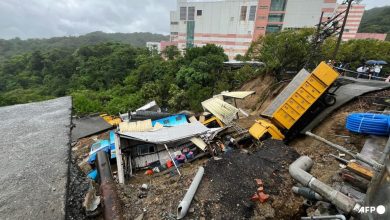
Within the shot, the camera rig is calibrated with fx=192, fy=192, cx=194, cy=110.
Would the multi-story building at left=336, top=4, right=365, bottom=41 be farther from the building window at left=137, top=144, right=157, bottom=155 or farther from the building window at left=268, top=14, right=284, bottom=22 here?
the building window at left=137, top=144, right=157, bottom=155

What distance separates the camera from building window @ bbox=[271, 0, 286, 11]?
37.9 m

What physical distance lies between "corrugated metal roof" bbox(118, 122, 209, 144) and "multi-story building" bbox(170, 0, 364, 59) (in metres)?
36.2

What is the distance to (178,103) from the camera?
1902cm

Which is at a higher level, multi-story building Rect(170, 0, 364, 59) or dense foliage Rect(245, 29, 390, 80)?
multi-story building Rect(170, 0, 364, 59)

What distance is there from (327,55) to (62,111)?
19347mm

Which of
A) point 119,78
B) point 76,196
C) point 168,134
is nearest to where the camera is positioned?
point 76,196

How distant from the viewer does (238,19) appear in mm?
41938

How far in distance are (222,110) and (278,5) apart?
38030mm

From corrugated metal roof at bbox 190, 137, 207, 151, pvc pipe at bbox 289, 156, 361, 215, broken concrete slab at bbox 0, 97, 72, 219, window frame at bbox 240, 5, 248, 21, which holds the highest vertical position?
window frame at bbox 240, 5, 248, 21

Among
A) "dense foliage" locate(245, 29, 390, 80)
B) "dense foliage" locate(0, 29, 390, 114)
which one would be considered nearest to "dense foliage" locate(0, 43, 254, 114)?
"dense foliage" locate(0, 29, 390, 114)

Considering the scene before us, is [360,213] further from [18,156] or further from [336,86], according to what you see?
[336,86]

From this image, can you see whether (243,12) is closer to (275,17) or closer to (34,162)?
(275,17)

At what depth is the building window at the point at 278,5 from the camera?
37.9 m

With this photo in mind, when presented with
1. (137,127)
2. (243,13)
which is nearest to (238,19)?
(243,13)
